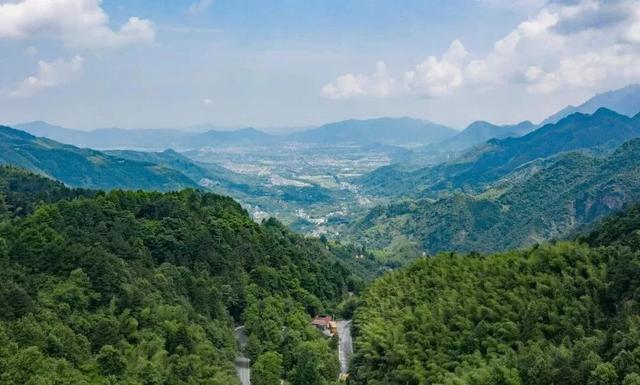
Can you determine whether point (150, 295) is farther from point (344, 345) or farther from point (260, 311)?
point (344, 345)

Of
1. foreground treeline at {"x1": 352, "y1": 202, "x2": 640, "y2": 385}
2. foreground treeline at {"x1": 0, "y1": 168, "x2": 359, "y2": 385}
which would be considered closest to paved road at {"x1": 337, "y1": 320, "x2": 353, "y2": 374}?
foreground treeline at {"x1": 0, "y1": 168, "x2": 359, "y2": 385}

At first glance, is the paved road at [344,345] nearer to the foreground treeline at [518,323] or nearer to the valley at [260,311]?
the valley at [260,311]

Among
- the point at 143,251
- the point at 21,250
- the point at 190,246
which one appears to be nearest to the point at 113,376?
the point at 21,250

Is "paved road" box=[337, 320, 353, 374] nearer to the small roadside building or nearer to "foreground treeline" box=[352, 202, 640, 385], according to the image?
the small roadside building

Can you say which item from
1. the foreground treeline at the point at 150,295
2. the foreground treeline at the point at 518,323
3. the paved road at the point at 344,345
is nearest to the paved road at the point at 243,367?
the foreground treeline at the point at 150,295

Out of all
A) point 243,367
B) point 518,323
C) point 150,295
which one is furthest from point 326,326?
point 518,323

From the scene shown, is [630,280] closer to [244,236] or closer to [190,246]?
[190,246]
